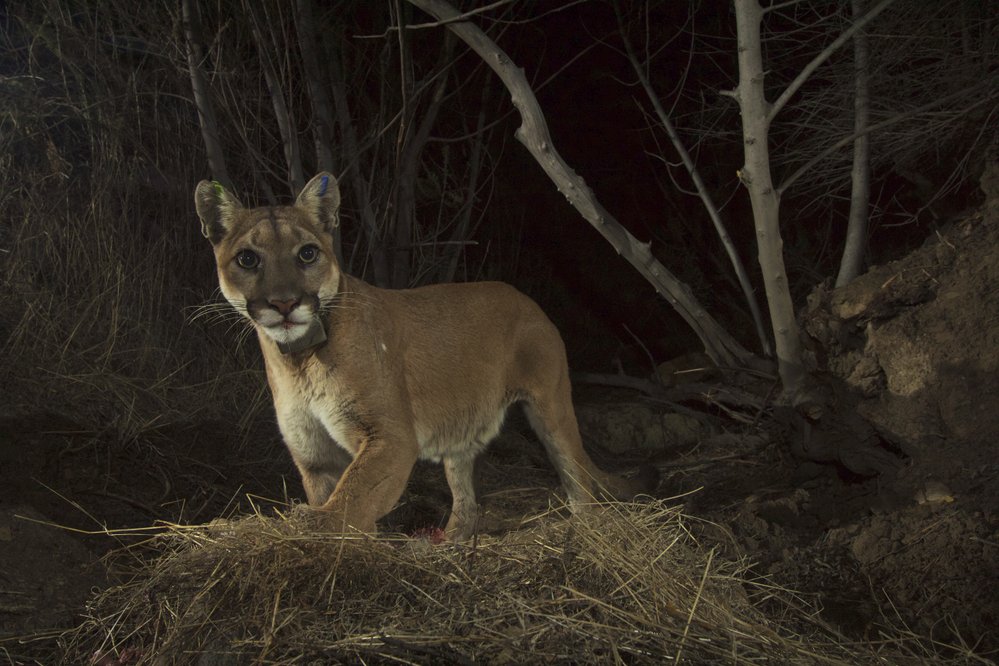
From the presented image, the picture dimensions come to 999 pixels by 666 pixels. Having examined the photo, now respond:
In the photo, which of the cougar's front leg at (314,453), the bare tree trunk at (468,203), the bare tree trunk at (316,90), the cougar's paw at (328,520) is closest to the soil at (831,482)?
the cougar's front leg at (314,453)

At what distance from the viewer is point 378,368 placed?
4.61 meters

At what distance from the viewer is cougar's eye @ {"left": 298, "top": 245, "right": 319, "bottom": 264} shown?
172 inches

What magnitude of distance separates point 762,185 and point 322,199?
2411 mm

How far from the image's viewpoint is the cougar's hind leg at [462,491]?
Result: 5.54m

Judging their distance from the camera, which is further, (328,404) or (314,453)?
(314,453)

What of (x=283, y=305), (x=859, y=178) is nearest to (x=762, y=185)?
(x=859, y=178)

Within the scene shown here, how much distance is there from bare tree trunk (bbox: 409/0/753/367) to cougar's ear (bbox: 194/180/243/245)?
1.72 meters

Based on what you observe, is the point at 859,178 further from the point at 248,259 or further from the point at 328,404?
the point at 248,259

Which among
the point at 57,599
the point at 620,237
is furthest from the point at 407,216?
the point at 57,599

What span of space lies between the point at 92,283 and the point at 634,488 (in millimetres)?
3826

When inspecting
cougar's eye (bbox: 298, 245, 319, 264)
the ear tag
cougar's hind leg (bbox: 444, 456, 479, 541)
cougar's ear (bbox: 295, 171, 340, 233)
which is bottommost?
cougar's hind leg (bbox: 444, 456, 479, 541)

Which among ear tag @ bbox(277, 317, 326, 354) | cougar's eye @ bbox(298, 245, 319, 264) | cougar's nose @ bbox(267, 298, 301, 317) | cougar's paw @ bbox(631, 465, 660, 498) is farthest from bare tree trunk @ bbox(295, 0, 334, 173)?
cougar's paw @ bbox(631, 465, 660, 498)

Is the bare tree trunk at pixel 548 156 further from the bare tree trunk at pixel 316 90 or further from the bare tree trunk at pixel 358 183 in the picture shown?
the bare tree trunk at pixel 358 183

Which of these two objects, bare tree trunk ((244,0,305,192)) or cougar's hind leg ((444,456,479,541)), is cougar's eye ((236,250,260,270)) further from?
bare tree trunk ((244,0,305,192))
